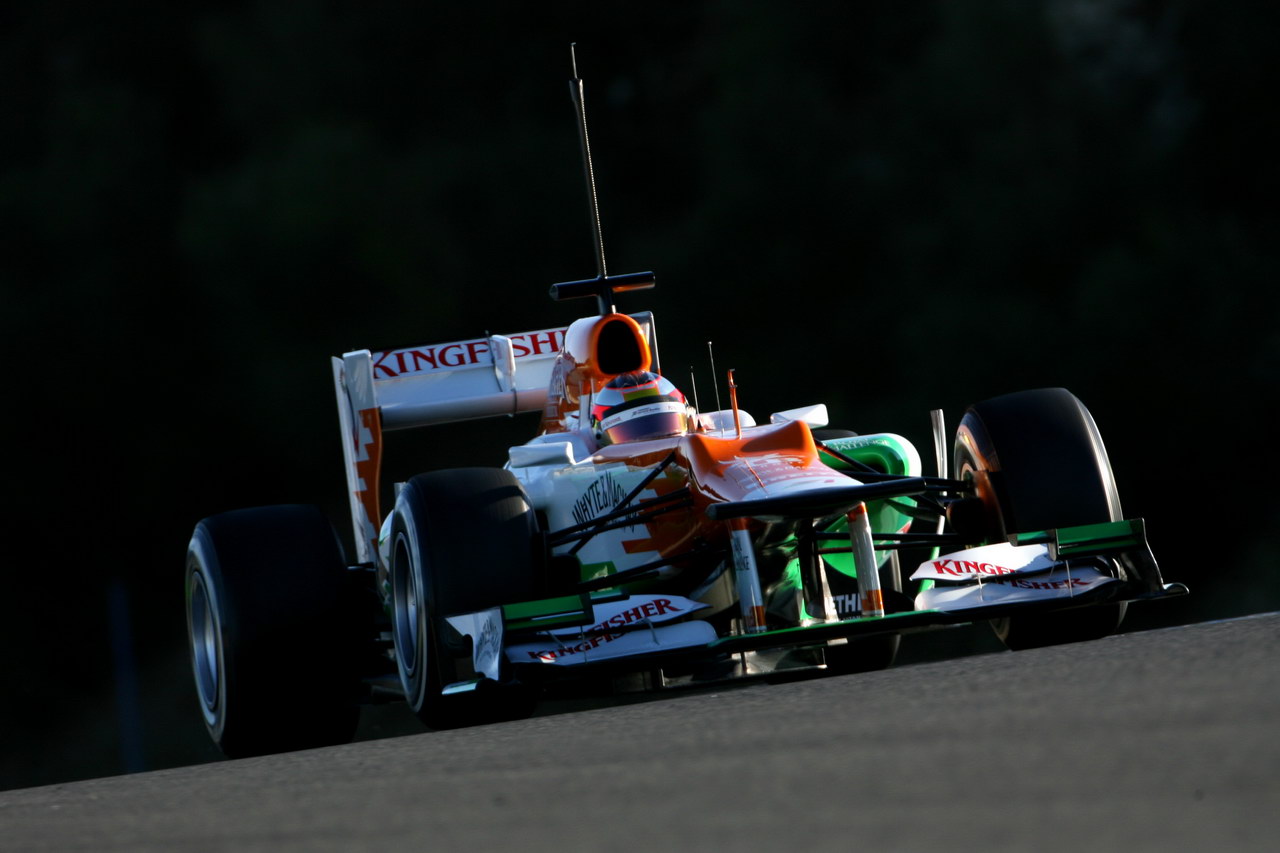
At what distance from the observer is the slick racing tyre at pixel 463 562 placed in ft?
22.4

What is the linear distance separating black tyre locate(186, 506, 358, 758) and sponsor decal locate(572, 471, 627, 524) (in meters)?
1.12

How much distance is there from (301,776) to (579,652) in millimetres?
1511

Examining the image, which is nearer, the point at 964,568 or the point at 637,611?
the point at 637,611

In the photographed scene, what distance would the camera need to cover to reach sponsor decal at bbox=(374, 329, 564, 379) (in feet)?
31.7

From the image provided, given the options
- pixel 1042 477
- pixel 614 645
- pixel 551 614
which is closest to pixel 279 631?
pixel 551 614

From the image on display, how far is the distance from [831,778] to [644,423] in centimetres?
442

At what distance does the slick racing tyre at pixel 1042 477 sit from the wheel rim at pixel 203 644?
10.6ft

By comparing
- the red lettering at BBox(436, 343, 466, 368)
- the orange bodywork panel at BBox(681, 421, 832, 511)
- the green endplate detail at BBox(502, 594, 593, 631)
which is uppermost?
the red lettering at BBox(436, 343, 466, 368)

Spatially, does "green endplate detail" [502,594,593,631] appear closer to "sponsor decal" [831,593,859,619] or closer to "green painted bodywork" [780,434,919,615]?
"sponsor decal" [831,593,859,619]

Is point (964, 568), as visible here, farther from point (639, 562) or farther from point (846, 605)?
point (639, 562)

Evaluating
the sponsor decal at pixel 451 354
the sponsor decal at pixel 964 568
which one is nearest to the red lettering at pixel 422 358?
the sponsor decal at pixel 451 354

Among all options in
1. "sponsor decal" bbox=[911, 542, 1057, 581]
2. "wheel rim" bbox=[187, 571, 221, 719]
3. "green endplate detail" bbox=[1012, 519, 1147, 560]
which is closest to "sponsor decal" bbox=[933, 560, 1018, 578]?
"sponsor decal" bbox=[911, 542, 1057, 581]

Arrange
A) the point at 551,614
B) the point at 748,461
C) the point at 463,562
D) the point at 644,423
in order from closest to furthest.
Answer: the point at 551,614 < the point at 463,562 < the point at 748,461 < the point at 644,423

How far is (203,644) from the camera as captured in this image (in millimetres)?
8617
